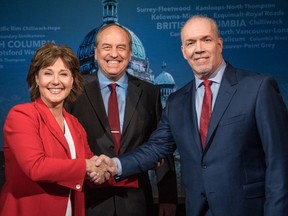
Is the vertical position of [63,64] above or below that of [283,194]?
above

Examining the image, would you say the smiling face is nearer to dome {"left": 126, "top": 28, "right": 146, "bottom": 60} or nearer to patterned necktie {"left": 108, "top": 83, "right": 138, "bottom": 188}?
patterned necktie {"left": 108, "top": 83, "right": 138, "bottom": 188}

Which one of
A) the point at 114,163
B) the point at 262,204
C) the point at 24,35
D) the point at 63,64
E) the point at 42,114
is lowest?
the point at 262,204

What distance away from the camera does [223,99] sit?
2270 millimetres

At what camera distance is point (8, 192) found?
217cm

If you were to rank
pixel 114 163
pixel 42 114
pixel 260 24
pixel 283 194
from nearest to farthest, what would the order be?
pixel 283 194 < pixel 42 114 < pixel 114 163 < pixel 260 24

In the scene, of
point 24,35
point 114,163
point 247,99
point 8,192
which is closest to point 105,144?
point 114,163

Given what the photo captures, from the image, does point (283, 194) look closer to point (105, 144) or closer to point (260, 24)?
point (105, 144)

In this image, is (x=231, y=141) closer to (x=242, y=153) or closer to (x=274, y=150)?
(x=242, y=153)

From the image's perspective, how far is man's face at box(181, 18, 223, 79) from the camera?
2.39 metres

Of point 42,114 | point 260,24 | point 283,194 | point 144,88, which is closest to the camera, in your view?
point 283,194

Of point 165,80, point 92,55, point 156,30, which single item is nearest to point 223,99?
point 165,80

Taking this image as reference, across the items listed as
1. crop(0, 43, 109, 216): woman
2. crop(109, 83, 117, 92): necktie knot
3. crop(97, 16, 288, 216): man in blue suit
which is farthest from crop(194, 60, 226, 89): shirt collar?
crop(0, 43, 109, 216): woman

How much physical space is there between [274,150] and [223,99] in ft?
1.21

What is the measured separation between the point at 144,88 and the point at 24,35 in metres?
2.40
